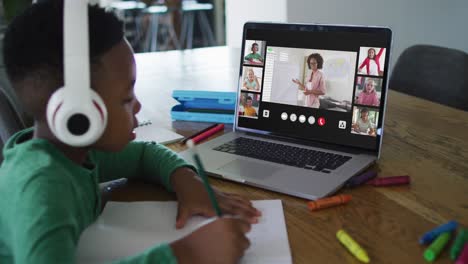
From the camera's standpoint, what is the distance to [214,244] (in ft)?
2.09

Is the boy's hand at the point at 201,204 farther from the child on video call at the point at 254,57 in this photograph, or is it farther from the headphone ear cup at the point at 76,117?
the child on video call at the point at 254,57

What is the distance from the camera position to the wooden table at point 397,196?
0.69m

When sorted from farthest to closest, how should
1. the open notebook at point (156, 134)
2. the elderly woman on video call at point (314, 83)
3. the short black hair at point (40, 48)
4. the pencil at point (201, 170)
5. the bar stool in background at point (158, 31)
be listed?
the bar stool in background at point (158, 31), the open notebook at point (156, 134), the elderly woman on video call at point (314, 83), the short black hair at point (40, 48), the pencil at point (201, 170)

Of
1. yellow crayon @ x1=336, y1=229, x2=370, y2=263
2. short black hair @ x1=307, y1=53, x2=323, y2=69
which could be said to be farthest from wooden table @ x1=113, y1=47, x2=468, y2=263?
short black hair @ x1=307, y1=53, x2=323, y2=69

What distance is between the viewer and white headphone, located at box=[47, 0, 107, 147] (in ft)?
2.03

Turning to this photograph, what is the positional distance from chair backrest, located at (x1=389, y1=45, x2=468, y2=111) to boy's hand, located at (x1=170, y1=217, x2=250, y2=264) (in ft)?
3.77

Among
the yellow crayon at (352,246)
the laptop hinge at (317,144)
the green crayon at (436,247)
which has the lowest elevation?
the yellow crayon at (352,246)

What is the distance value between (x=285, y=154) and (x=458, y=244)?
A: 42 centimetres

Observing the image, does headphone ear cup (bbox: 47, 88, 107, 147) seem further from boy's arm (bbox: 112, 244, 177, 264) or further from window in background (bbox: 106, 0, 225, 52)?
window in background (bbox: 106, 0, 225, 52)

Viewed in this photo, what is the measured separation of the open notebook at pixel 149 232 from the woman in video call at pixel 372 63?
0.35 meters

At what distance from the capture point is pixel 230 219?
0.65 m

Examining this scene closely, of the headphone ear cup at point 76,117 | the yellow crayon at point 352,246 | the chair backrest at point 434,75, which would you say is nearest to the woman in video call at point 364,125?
the yellow crayon at point 352,246

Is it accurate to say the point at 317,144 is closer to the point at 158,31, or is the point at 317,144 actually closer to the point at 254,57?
the point at 254,57

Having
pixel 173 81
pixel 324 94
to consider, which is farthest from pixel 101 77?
pixel 173 81
